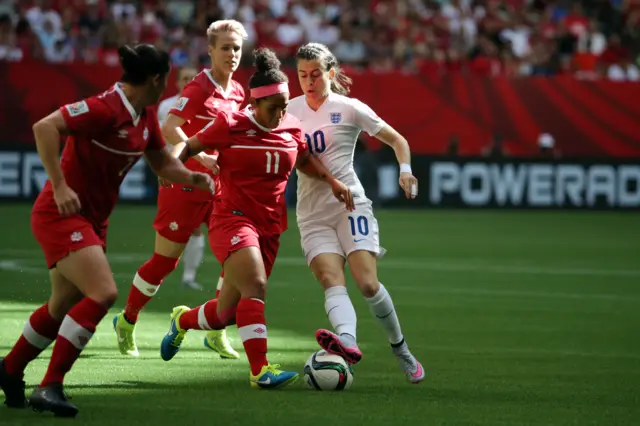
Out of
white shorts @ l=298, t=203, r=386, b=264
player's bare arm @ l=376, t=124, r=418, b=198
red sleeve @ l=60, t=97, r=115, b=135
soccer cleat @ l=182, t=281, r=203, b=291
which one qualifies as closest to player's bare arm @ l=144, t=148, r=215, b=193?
red sleeve @ l=60, t=97, r=115, b=135

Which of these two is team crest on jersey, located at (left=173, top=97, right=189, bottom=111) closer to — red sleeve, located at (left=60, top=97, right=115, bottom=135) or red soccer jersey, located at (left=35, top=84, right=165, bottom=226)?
red soccer jersey, located at (left=35, top=84, right=165, bottom=226)

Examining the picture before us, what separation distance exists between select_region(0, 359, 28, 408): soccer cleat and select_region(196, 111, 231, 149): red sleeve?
1.92 metres

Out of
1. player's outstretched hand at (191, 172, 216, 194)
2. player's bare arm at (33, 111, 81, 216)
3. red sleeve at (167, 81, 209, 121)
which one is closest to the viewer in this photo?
player's bare arm at (33, 111, 81, 216)

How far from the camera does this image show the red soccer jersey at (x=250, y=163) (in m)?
7.82

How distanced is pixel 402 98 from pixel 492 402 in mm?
19529

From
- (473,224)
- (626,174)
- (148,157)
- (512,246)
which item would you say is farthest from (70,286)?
(626,174)

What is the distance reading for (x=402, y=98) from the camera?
1042 inches

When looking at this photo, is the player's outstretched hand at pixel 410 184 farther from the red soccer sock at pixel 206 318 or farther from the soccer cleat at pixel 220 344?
the soccer cleat at pixel 220 344

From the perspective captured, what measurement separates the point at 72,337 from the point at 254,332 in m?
1.41

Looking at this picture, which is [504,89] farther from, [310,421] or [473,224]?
[310,421]

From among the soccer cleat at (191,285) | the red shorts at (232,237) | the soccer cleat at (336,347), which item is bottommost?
the soccer cleat at (191,285)

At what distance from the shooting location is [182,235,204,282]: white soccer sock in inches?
515

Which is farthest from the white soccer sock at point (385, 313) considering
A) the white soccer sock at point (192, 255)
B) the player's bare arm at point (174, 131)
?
the white soccer sock at point (192, 255)

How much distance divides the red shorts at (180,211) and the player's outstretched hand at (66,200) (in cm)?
319
